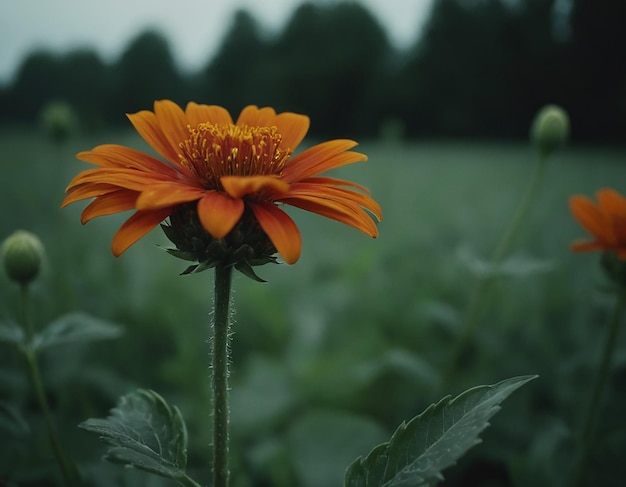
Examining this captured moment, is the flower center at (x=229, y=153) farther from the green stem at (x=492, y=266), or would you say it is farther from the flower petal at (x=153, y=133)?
the green stem at (x=492, y=266)

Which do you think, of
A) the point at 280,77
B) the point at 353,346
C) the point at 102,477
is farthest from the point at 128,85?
the point at 102,477

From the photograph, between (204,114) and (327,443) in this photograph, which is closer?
(204,114)

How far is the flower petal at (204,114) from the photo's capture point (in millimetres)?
1043

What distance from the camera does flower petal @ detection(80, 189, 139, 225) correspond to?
0.79 m

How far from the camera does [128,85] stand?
389 inches

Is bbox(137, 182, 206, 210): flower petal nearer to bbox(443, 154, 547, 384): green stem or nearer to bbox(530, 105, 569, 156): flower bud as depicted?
bbox(443, 154, 547, 384): green stem

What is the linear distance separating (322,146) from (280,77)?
51.1ft

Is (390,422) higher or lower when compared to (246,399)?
lower

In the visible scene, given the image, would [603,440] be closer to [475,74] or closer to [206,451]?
[206,451]

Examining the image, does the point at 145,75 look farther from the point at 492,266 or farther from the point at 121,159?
the point at 121,159

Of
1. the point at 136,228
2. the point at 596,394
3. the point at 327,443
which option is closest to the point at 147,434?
the point at 136,228

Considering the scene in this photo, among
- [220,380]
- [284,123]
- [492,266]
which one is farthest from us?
[492,266]

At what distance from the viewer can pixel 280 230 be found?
2.48 ft

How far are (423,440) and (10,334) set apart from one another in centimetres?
96
